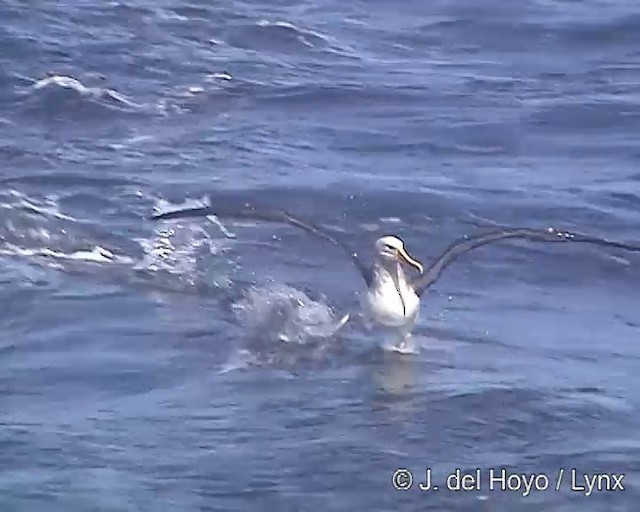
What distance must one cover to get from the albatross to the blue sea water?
0.60 ft

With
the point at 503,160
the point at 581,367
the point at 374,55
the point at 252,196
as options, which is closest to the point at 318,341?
the point at 581,367

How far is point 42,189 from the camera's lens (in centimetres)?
1739

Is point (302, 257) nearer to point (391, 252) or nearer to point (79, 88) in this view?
point (391, 252)

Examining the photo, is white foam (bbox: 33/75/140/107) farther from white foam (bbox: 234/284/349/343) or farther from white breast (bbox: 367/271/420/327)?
white breast (bbox: 367/271/420/327)

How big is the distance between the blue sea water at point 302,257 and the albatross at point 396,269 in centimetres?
18

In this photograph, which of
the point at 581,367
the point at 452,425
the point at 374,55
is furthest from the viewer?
the point at 374,55

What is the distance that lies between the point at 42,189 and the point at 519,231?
4.96 m

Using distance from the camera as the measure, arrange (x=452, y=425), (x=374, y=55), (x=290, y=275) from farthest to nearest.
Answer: (x=374, y=55), (x=290, y=275), (x=452, y=425)

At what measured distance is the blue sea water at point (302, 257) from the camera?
1202 centimetres

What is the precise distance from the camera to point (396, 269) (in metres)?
14.3

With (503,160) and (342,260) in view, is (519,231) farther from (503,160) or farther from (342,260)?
(503,160)

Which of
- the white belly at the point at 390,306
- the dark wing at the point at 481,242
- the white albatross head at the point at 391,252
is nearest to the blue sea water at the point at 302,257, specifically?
the white belly at the point at 390,306

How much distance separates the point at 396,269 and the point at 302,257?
1863 mm

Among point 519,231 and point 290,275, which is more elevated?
point 519,231
